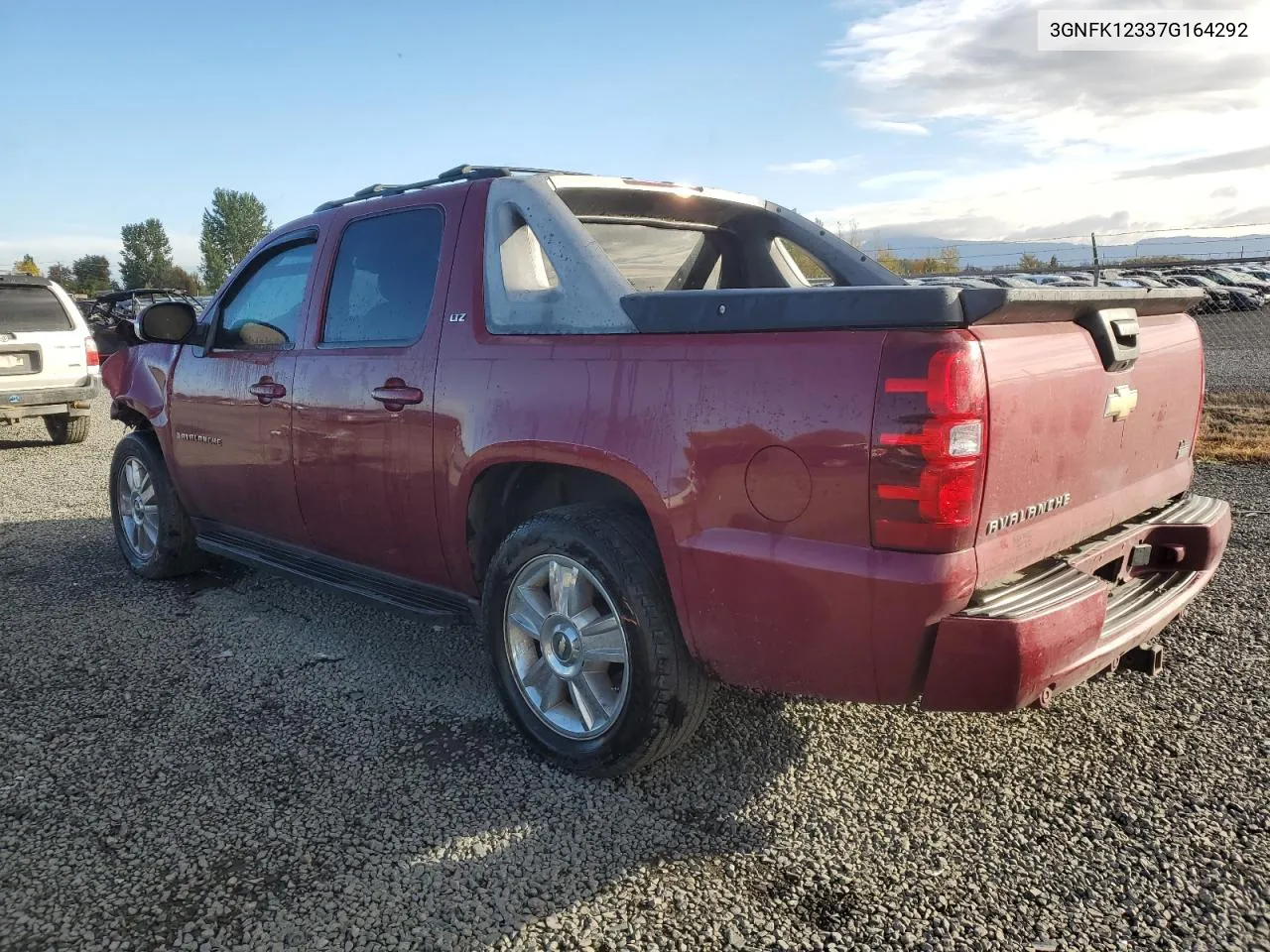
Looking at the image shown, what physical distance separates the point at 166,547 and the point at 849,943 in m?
4.30

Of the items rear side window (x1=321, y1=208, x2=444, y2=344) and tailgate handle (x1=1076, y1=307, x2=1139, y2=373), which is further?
rear side window (x1=321, y1=208, x2=444, y2=344)

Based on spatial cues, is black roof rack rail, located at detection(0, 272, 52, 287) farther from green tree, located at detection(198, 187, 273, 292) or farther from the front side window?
green tree, located at detection(198, 187, 273, 292)

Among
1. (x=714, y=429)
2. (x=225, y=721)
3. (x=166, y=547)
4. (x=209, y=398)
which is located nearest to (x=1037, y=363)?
(x=714, y=429)

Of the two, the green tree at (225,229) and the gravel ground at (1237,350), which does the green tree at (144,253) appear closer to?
the green tree at (225,229)

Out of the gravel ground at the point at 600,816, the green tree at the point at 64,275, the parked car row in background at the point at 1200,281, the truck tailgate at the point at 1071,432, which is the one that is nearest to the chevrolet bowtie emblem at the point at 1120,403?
the truck tailgate at the point at 1071,432

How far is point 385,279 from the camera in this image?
3826mm

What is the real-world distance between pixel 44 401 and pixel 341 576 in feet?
27.6

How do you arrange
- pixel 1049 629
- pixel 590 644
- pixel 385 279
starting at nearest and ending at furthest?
1. pixel 1049 629
2. pixel 590 644
3. pixel 385 279

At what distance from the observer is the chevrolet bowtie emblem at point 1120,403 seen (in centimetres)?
279

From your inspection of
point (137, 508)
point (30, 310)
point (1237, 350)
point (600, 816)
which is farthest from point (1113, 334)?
point (1237, 350)

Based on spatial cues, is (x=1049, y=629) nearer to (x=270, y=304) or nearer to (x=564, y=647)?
(x=564, y=647)

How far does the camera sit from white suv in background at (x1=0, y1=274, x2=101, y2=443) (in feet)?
33.7

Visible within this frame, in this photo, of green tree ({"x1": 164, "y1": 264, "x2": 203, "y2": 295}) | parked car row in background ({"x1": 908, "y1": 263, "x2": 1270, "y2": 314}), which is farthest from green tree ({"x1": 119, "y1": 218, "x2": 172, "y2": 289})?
parked car row in background ({"x1": 908, "y1": 263, "x2": 1270, "y2": 314})

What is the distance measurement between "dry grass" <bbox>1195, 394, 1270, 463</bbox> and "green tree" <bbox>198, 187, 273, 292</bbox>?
474 ft
